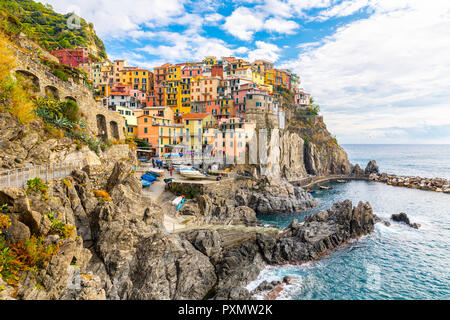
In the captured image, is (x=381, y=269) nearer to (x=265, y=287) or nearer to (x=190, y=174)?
(x=265, y=287)

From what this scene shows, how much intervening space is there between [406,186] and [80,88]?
73.3 meters

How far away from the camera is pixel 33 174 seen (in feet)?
46.5

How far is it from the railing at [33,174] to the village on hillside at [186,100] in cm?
2660

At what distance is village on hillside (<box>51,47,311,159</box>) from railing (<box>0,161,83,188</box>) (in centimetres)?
2660

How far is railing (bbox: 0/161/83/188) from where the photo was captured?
12.3 meters

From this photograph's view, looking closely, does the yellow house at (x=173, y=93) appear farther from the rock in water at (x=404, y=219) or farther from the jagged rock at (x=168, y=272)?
the rock in water at (x=404, y=219)

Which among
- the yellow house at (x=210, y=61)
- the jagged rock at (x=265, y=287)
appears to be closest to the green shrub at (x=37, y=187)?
the jagged rock at (x=265, y=287)

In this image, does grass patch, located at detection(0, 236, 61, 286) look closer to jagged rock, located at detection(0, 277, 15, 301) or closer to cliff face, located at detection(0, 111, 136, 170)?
jagged rock, located at detection(0, 277, 15, 301)

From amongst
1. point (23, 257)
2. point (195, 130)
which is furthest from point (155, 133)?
point (23, 257)

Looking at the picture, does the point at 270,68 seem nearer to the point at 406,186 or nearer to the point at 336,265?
the point at 406,186

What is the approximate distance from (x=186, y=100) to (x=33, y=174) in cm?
5656

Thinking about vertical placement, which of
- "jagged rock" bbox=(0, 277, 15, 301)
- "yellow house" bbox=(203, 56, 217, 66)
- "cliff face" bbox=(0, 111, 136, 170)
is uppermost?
"yellow house" bbox=(203, 56, 217, 66)

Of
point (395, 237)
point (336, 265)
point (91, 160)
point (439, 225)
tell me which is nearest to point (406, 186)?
point (439, 225)

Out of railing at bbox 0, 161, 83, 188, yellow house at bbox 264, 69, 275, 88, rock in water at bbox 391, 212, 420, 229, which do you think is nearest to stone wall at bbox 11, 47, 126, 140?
railing at bbox 0, 161, 83, 188
